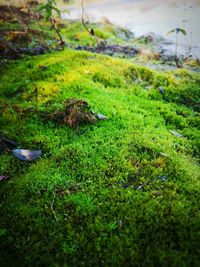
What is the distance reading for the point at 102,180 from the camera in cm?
402

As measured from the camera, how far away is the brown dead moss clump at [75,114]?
5.42 meters

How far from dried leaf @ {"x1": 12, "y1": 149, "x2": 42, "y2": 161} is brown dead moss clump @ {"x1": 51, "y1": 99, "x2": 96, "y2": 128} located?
1.00 m

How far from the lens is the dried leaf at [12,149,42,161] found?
4.67 meters

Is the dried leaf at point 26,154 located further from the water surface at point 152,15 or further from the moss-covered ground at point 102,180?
the water surface at point 152,15

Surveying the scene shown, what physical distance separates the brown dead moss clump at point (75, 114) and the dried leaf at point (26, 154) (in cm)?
100

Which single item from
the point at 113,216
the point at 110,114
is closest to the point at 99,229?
the point at 113,216

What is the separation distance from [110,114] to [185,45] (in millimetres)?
8309

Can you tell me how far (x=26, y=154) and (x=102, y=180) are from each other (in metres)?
1.61

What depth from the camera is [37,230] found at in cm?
334

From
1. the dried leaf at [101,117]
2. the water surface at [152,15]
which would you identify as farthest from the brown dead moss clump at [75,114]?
the water surface at [152,15]

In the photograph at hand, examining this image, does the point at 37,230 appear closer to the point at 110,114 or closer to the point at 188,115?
the point at 110,114

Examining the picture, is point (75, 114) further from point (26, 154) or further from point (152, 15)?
point (152, 15)

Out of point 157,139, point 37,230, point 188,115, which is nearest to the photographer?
point 37,230

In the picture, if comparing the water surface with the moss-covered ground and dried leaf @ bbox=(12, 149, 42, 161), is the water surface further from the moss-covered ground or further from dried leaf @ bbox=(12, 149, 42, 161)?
Result: dried leaf @ bbox=(12, 149, 42, 161)
